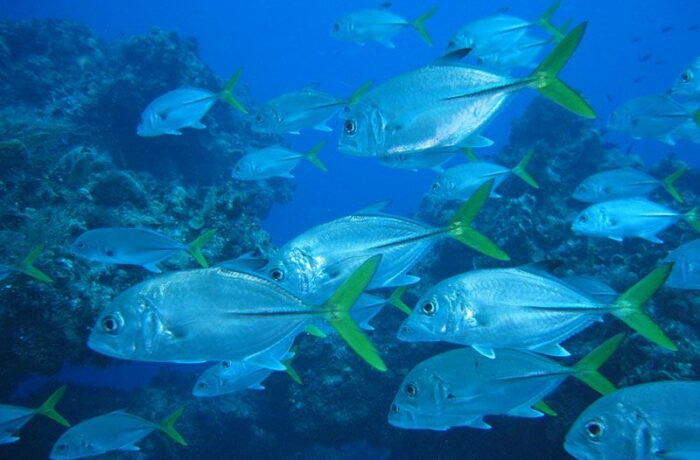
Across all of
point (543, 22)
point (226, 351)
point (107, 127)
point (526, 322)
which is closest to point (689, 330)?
point (526, 322)

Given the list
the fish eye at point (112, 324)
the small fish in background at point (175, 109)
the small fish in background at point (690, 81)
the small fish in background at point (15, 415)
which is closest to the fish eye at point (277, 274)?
the fish eye at point (112, 324)

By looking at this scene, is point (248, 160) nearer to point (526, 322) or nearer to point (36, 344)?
point (36, 344)

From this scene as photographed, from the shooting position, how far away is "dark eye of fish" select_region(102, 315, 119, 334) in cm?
241

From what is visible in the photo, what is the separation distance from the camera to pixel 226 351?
2.45 m

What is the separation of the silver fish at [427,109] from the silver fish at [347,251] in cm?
57

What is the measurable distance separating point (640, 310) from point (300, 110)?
4699mm

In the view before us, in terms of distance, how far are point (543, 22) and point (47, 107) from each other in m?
14.9

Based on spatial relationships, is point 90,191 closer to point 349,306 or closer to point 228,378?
point 228,378

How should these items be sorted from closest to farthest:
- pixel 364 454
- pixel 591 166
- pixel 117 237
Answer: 1. pixel 117 237
2. pixel 364 454
3. pixel 591 166

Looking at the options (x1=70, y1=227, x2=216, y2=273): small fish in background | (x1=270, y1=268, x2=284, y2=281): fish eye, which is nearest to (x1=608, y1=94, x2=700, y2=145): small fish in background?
(x1=270, y1=268, x2=284, y2=281): fish eye

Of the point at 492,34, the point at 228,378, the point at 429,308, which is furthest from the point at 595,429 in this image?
the point at 492,34

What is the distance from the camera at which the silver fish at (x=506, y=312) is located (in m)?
2.86

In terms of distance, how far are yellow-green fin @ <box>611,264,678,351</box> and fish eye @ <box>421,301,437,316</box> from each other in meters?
1.09

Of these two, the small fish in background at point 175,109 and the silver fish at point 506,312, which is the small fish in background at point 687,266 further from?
the small fish in background at point 175,109
